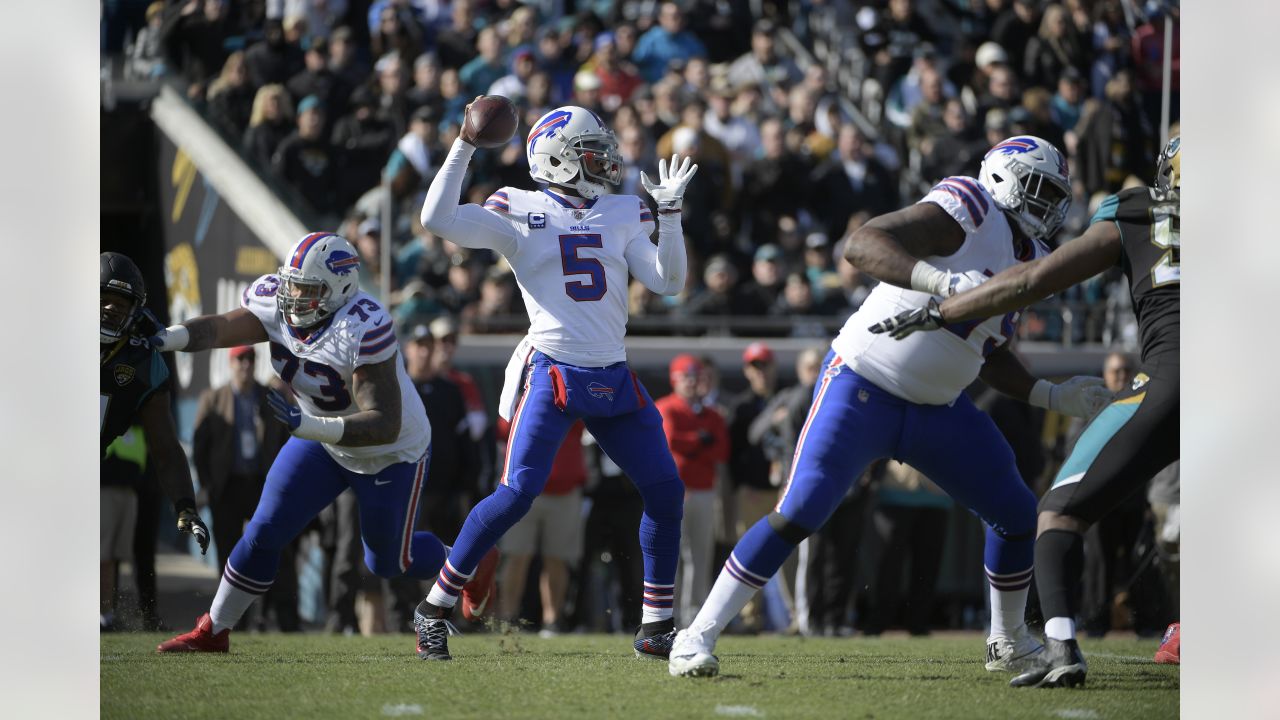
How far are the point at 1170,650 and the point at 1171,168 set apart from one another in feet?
5.58

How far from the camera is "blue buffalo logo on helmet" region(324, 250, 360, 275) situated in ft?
16.1

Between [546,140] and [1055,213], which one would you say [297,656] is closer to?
[546,140]

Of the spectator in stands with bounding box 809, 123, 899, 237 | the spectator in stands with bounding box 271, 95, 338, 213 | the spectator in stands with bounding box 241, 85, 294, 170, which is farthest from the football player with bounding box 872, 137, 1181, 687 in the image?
the spectator in stands with bounding box 241, 85, 294, 170

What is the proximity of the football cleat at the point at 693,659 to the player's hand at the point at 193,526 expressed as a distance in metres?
1.48

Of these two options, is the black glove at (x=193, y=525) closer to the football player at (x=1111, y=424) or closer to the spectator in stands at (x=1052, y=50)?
the football player at (x=1111, y=424)

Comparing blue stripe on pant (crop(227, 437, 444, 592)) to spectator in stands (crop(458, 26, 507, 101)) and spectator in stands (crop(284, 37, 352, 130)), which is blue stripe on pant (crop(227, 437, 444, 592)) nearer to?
spectator in stands (crop(284, 37, 352, 130))

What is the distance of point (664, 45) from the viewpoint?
9977 mm

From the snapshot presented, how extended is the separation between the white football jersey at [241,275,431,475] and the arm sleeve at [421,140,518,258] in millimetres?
389

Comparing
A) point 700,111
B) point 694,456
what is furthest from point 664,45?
point 694,456

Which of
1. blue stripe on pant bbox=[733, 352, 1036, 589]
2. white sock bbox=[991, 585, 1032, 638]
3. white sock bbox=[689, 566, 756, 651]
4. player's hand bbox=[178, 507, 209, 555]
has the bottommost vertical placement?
white sock bbox=[991, 585, 1032, 638]

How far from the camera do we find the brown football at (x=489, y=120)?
4.68 meters

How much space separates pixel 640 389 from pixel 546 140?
81cm
